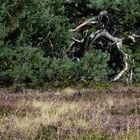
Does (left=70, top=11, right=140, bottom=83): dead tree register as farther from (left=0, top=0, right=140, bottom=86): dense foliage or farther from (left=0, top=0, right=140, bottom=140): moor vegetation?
(left=0, top=0, right=140, bottom=86): dense foliage

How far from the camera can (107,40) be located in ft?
88.5

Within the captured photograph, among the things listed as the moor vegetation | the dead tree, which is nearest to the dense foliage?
the moor vegetation

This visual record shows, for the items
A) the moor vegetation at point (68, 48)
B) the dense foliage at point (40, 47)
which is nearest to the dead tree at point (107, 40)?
the moor vegetation at point (68, 48)

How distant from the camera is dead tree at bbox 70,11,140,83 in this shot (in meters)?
24.7

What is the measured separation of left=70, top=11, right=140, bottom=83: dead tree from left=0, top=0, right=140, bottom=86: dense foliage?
64cm

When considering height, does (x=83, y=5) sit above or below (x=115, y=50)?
above

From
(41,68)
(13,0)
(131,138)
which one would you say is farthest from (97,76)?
(131,138)

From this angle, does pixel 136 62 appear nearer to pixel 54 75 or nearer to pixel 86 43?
pixel 86 43

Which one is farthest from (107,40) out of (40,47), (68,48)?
(40,47)

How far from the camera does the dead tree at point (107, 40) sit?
2473cm

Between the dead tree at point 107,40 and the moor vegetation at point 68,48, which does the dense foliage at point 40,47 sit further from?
the dead tree at point 107,40

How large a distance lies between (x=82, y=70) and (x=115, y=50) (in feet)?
15.5

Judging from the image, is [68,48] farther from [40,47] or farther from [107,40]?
[40,47]

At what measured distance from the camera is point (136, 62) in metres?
26.0
